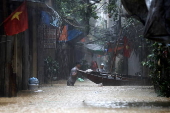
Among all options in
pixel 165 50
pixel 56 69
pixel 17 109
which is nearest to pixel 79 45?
pixel 56 69

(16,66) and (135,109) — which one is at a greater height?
(16,66)

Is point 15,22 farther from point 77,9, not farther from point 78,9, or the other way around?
point 77,9

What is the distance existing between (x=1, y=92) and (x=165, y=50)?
578cm

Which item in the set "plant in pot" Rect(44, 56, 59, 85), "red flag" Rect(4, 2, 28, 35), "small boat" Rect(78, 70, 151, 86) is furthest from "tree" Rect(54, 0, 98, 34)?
"red flag" Rect(4, 2, 28, 35)

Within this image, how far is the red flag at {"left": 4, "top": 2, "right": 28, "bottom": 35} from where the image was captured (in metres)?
9.14

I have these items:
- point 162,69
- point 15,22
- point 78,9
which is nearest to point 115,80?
point 78,9

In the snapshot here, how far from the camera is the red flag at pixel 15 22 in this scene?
9.14 m

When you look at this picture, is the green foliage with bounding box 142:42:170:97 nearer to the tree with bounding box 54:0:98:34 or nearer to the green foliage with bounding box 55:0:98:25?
the green foliage with bounding box 55:0:98:25

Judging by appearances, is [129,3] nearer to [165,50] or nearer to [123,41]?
[165,50]

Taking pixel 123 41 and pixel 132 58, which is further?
pixel 132 58

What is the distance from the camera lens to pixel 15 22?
916cm

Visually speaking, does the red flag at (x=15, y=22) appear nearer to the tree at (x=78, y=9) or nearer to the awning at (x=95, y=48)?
the tree at (x=78, y=9)

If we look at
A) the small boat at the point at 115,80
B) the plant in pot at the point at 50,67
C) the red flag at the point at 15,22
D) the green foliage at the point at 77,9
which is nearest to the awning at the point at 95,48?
the green foliage at the point at 77,9

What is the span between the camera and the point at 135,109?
6.77m
